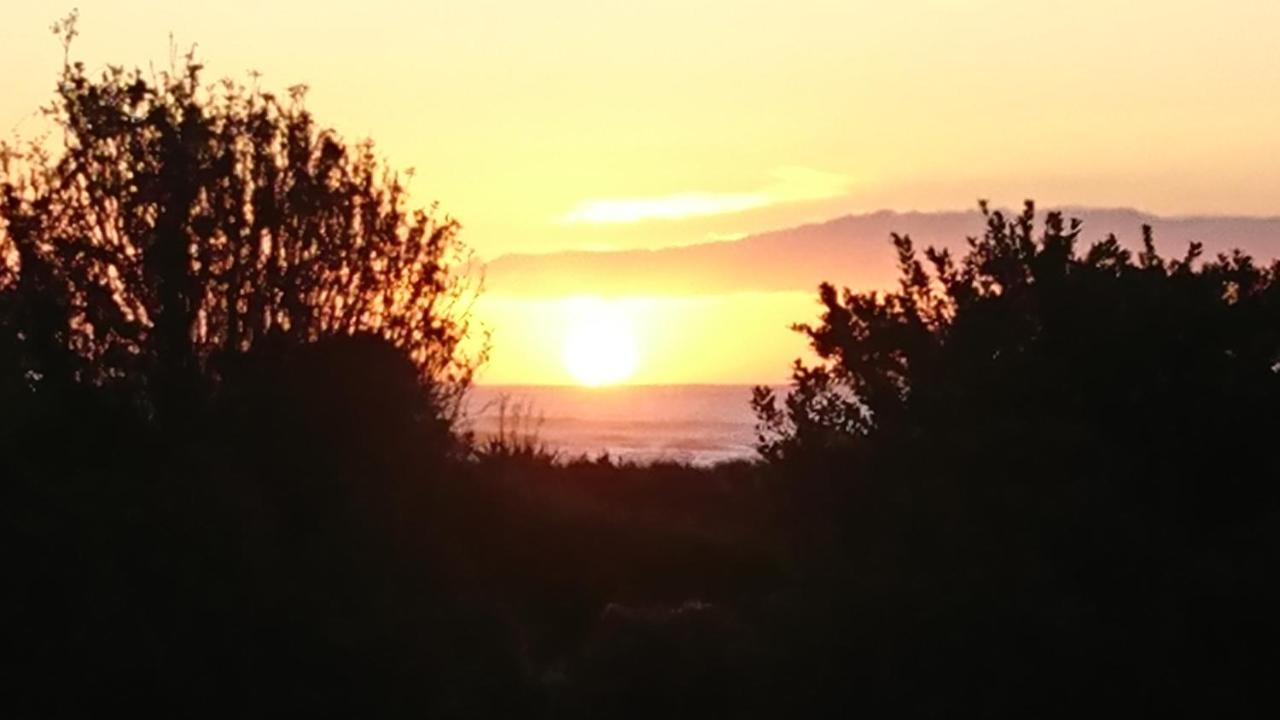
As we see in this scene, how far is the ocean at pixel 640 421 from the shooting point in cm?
5064

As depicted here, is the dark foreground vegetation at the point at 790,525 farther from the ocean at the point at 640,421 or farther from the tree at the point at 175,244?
the ocean at the point at 640,421

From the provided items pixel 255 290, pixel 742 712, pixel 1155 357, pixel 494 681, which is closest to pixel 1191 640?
pixel 1155 357

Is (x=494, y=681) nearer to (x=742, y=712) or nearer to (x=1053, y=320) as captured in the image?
(x=742, y=712)

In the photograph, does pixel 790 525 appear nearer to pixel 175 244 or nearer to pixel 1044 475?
pixel 1044 475

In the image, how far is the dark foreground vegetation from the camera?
951 centimetres

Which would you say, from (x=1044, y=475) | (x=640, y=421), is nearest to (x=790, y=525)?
(x=1044, y=475)

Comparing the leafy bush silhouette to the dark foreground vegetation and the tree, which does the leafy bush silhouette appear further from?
the tree

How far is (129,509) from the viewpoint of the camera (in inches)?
461

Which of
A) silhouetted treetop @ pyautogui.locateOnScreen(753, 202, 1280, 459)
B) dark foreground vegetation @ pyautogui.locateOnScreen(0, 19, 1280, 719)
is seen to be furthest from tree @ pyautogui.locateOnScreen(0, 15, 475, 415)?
silhouetted treetop @ pyautogui.locateOnScreen(753, 202, 1280, 459)

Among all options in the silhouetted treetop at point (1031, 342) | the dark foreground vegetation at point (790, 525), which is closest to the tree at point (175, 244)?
the dark foreground vegetation at point (790, 525)

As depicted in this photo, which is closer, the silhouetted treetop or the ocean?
the silhouetted treetop

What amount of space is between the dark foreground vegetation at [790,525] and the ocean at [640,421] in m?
9.60

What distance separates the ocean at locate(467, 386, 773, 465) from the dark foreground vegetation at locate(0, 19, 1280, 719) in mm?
9605

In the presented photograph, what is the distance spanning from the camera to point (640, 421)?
3344 inches
